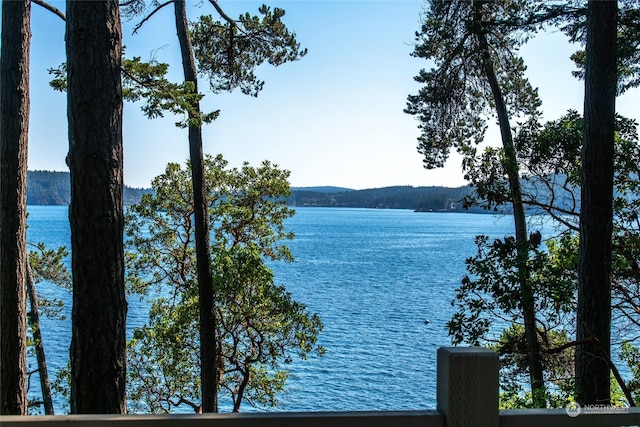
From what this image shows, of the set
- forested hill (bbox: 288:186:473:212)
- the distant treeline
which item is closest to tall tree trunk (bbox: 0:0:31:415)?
the distant treeline

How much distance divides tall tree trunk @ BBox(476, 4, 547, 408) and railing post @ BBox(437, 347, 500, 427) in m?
3.32

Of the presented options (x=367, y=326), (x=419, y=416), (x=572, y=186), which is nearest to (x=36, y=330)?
(x=572, y=186)

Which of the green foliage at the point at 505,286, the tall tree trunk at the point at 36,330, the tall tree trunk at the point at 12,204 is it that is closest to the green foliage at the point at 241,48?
the tall tree trunk at the point at 36,330

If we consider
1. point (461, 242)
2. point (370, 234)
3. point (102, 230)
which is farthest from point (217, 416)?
point (370, 234)

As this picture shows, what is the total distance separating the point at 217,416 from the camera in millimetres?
1160

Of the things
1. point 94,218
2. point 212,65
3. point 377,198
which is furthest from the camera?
point 377,198

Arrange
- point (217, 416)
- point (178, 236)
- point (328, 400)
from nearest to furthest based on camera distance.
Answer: point (217, 416), point (178, 236), point (328, 400)

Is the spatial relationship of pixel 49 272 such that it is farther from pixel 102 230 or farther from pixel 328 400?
pixel 102 230

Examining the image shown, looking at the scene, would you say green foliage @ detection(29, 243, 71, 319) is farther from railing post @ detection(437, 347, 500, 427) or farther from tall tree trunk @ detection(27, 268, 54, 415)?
railing post @ detection(437, 347, 500, 427)

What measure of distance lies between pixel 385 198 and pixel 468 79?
7601 centimetres

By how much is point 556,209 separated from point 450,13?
Answer: 300cm

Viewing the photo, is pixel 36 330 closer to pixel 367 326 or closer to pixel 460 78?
pixel 460 78

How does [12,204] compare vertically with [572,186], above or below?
below

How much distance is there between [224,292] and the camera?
8930mm
